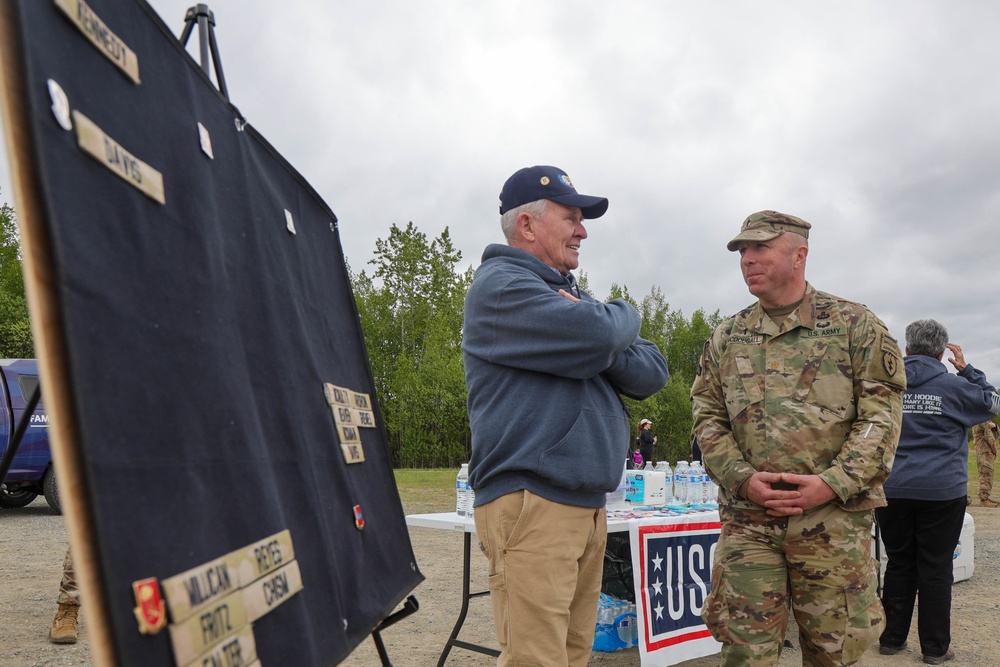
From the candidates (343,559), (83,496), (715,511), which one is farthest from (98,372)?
(715,511)

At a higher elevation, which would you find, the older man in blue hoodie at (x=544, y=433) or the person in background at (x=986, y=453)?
the older man in blue hoodie at (x=544, y=433)

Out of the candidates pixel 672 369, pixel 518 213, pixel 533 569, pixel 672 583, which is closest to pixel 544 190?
pixel 518 213

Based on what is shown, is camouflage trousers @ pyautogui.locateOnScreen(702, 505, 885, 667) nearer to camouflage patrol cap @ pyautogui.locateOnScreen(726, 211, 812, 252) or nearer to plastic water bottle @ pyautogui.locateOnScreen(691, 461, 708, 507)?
camouflage patrol cap @ pyautogui.locateOnScreen(726, 211, 812, 252)

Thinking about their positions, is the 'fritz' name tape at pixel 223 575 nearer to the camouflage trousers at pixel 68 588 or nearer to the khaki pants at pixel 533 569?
the khaki pants at pixel 533 569

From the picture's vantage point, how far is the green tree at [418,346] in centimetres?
3684

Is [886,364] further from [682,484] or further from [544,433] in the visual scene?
[682,484]

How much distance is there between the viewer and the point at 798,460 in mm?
2994

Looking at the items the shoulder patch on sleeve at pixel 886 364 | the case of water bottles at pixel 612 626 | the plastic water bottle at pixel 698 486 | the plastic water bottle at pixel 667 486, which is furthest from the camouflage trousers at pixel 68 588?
the shoulder patch on sleeve at pixel 886 364

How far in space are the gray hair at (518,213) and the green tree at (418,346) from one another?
32405 mm

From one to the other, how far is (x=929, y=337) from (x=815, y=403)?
276 centimetres

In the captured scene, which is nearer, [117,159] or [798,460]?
[117,159]

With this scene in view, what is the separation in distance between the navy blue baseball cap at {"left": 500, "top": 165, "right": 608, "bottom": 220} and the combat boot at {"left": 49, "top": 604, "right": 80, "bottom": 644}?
165 inches

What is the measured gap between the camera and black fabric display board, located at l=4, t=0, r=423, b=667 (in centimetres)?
92

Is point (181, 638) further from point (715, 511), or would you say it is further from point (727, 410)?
point (715, 511)
